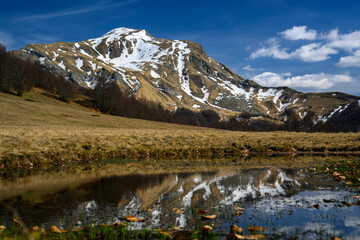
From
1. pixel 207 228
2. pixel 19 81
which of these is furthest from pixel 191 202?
pixel 19 81

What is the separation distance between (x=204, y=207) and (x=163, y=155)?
72.8 feet

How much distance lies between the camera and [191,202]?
502 inches

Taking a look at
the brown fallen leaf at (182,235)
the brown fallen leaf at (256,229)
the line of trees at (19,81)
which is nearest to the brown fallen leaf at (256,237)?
the brown fallen leaf at (256,229)

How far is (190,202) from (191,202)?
1.8 inches

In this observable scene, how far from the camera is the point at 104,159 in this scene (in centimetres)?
2944

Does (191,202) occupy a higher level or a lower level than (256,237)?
lower

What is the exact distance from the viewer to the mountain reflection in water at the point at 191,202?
9.97m

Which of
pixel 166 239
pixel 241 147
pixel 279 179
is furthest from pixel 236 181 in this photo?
pixel 241 147

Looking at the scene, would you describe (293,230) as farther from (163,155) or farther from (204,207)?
(163,155)

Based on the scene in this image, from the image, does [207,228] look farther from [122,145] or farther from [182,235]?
[122,145]

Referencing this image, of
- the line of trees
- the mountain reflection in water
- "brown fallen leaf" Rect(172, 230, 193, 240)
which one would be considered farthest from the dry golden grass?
the line of trees

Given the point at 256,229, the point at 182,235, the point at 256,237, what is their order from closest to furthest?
the point at 182,235 → the point at 256,237 → the point at 256,229

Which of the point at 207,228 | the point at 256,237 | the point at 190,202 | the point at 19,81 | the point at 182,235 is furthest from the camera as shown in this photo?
the point at 19,81

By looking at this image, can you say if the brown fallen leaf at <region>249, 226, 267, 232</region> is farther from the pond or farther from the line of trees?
the line of trees
